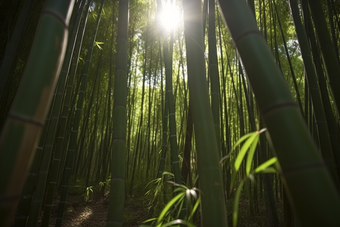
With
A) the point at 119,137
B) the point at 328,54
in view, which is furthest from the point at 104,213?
the point at 328,54

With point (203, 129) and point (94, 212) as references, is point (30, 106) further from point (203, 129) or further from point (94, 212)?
point (94, 212)

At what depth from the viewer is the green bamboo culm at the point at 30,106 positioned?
0.38 metres

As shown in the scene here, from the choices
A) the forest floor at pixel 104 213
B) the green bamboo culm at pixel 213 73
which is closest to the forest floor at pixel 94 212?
the forest floor at pixel 104 213

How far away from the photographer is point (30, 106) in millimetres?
413

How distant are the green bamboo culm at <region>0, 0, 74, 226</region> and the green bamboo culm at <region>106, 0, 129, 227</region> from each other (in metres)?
0.42

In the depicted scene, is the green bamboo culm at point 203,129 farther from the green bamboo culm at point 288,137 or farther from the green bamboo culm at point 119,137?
the green bamboo culm at point 119,137

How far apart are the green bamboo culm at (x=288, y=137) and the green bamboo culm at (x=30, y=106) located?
41cm

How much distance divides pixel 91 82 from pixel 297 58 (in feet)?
16.2

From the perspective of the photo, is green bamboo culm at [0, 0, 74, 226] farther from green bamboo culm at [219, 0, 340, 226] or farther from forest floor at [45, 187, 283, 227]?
forest floor at [45, 187, 283, 227]

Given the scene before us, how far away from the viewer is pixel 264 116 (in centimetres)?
45

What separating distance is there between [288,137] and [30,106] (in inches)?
19.5

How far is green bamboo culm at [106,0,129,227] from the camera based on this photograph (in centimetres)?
77

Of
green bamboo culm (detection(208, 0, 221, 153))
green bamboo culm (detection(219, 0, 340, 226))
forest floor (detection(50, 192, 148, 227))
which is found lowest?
forest floor (detection(50, 192, 148, 227))

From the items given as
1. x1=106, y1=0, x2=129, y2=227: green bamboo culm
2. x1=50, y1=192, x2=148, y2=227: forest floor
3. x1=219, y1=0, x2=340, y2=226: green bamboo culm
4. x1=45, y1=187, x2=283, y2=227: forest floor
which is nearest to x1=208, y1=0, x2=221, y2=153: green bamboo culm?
x1=106, y1=0, x2=129, y2=227: green bamboo culm
